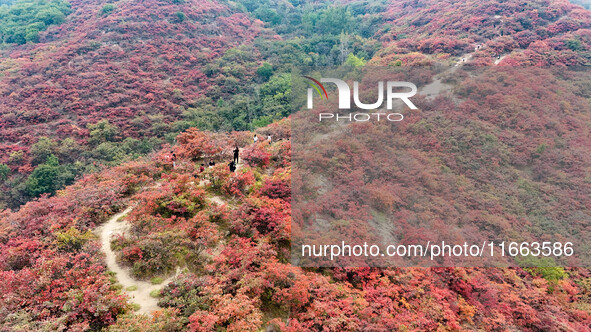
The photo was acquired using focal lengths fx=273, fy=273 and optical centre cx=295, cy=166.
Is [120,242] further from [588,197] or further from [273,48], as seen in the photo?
[273,48]

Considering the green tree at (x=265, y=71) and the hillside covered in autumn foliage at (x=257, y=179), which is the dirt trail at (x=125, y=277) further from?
the green tree at (x=265, y=71)

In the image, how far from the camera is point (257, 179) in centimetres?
1228

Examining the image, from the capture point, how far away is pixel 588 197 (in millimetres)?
14156

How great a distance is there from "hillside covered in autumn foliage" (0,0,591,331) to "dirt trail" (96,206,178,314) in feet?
0.22

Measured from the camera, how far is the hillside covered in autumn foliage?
7.18 m

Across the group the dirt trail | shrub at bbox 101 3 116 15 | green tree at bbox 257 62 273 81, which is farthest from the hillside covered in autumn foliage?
shrub at bbox 101 3 116 15

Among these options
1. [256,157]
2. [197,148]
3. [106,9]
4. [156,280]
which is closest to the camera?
[156,280]

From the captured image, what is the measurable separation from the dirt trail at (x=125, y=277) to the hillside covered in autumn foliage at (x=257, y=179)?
7cm

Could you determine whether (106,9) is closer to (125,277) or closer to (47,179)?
(47,179)

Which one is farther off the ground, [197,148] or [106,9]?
[106,9]

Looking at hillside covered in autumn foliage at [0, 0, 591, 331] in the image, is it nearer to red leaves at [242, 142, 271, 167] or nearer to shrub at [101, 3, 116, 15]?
red leaves at [242, 142, 271, 167]

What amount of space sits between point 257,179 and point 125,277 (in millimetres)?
6070

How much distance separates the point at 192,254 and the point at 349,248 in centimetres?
515

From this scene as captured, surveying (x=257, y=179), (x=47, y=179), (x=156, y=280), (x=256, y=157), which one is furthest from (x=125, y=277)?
(x=47, y=179)
